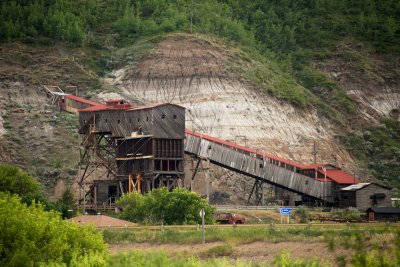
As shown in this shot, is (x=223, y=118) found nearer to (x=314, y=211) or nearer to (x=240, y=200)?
(x=240, y=200)

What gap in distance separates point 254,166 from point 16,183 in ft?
84.1

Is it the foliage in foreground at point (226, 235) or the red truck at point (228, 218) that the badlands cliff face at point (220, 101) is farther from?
the foliage in foreground at point (226, 235)

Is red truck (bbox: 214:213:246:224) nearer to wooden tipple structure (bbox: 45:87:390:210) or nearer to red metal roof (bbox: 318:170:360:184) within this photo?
wooden tipple structure (bbox: 45:87:390:210)

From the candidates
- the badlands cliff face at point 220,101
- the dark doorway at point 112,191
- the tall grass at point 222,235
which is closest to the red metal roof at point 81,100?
the badlands cliff face at point 220,101

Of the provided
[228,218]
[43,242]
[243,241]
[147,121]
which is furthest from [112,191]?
[43,242]

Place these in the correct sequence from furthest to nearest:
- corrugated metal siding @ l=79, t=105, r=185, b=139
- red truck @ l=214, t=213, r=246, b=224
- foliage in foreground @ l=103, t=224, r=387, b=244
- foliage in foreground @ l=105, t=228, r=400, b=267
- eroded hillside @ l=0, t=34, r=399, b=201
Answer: eroded hillside @ l=0, t=34, r=399, b=201 < corrugated metal siding @ l=79, t=105, r=185, b=139 < red truck @ l=214, t=213, r=246, b=224 < foliage in foreground @ l=103, t=224, r=387, b=244 < foliage in foreground @ l=105, t=228, r=400, b=267

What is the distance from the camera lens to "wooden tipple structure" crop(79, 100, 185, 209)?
121750 millimetres

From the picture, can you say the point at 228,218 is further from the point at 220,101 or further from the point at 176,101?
the point at 176,101

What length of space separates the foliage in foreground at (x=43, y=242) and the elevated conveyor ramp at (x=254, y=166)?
5079cm

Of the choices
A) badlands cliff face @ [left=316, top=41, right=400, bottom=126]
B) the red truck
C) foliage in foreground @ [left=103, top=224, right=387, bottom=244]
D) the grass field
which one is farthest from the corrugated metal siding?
badlands cliff face @ [left=316, top=41, right=400, bottom=126]

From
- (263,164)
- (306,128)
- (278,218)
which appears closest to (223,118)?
(306,128)

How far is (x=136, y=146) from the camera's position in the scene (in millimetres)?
122812

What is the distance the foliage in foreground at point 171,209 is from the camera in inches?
4080

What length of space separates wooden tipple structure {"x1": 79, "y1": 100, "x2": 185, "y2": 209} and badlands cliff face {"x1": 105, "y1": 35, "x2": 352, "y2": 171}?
71.5ft
